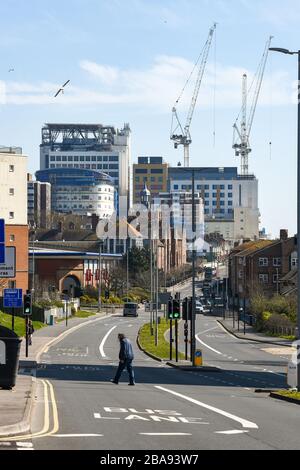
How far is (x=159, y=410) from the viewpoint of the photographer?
78.4 feet

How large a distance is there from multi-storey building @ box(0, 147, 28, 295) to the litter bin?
76228 millimetres

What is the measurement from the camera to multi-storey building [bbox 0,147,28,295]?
10400 cm

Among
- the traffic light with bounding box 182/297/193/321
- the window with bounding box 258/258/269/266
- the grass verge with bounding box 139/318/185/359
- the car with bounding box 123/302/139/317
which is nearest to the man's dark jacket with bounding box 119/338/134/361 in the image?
the traffic light with bounding box 182/297/193/321

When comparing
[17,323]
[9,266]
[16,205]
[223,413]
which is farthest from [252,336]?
[223,413]

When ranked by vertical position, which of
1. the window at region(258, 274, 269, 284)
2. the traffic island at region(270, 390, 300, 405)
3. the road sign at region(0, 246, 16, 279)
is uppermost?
the road sign at region(0, 246, 16, 279)

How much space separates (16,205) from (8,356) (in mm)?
77755

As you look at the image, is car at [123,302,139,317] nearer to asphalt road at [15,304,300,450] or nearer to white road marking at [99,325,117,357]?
white road marking at [99,325,117,357]

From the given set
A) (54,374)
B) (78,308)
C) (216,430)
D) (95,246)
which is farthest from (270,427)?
(95,246)

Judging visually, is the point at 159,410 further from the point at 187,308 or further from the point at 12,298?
the point at 12,298

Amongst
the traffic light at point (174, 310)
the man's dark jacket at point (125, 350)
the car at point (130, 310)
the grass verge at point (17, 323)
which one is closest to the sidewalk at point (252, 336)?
the car at point (130, 310)

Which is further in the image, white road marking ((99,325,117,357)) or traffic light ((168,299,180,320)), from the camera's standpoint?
white road marking ((99,325,117,357))

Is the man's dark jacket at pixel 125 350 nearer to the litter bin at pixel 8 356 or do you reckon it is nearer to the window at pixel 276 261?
the litter bin at pixel 8 356

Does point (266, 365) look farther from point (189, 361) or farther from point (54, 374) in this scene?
point (54, 374)

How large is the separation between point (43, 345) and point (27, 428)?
55.6 metres
